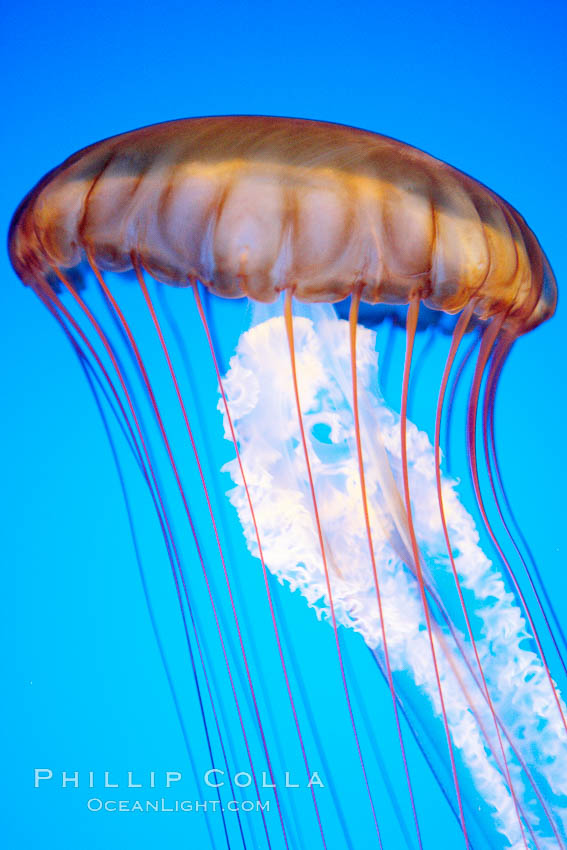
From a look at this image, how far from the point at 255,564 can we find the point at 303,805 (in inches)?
35.3

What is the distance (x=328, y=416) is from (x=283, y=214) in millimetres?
821

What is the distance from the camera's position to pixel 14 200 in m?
2.33

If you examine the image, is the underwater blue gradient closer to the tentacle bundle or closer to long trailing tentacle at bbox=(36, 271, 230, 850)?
long trailing tentacle at bbox=(36, 271, 230, 850)

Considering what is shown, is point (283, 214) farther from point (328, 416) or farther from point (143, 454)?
point (143, 454)

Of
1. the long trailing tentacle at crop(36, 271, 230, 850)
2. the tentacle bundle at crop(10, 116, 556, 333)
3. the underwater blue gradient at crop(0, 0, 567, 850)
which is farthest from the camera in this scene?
the underwater blue gradient at crop(0, 0, 567, 850)

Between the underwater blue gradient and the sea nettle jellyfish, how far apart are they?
0.08 metres

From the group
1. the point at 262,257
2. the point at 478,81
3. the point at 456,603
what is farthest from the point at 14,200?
the point at 456,603

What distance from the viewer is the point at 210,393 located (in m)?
2.35

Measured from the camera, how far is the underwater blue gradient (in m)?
2.29

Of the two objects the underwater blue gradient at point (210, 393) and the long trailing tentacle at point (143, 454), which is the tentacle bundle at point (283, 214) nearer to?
the long trailing tentacle at point (143, 454)

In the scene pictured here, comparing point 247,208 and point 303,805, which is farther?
point 303,805

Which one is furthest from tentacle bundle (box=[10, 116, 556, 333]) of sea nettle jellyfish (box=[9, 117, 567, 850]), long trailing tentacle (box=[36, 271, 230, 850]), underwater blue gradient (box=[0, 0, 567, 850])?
underwater blue gradient (box=[0, 0, 567, 850])

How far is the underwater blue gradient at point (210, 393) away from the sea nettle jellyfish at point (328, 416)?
82 mm

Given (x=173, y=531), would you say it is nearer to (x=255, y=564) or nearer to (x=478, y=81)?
(x=255, y=564)
